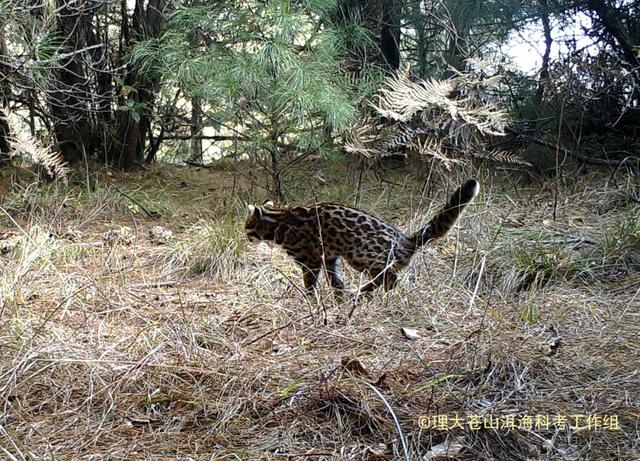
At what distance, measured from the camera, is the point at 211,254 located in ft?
14.1

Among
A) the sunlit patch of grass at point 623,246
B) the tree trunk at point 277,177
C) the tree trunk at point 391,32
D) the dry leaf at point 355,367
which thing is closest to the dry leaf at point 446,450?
the dry leaf at point 355,367

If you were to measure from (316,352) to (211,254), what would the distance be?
6.22 feet

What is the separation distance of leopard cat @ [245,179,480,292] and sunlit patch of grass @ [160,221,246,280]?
0.65ft

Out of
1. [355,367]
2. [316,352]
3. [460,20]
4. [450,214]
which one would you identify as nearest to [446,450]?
[355,367]

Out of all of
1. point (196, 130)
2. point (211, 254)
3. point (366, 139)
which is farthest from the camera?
point (196, 130)

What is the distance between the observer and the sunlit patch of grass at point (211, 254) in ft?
13.9

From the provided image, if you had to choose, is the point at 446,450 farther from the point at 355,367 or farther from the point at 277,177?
the point at 277,177

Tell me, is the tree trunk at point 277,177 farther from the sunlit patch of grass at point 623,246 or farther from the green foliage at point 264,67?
the sunlit patch of grass at point 623,246

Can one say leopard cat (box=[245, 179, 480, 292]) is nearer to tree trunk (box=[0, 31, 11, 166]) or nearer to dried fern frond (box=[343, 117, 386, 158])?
dried fern frond (box=[343, 117, 386, 158])

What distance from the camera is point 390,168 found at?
23.1 feet

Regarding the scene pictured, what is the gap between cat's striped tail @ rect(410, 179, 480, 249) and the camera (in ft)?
11.7

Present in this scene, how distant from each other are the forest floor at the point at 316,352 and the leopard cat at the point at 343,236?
0.48 ft

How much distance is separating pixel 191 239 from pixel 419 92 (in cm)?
180

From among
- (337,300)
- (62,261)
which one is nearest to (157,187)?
(62,261)
